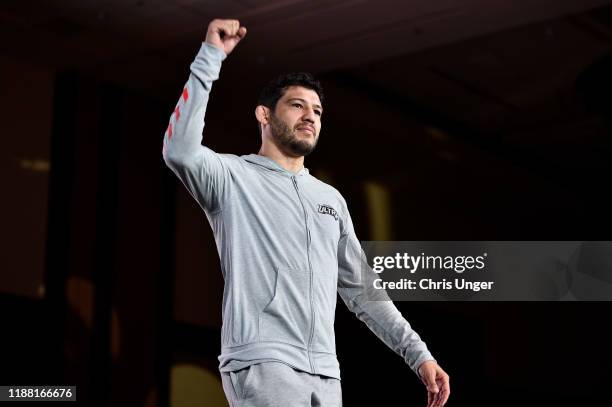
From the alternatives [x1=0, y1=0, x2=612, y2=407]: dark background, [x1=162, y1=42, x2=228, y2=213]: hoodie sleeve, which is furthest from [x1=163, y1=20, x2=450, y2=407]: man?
[x1=0, y1=0, x2=612, y2=407]: dark background

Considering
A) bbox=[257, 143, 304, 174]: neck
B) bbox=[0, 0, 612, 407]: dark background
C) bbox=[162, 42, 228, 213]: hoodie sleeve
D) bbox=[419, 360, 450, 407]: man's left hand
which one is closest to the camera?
bbox=[162, 42, 228, 213]: hoodie sleeve

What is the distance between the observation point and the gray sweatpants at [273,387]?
5.94 feet

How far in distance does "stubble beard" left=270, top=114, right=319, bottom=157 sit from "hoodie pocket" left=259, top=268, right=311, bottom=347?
1.07 ft

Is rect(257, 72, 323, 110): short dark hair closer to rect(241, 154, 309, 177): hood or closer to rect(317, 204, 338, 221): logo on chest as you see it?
rect(241, 154, 309, 177): hood

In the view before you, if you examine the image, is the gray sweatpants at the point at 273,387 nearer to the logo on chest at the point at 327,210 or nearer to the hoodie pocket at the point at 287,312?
the hoodie pocket at the point at 287,312

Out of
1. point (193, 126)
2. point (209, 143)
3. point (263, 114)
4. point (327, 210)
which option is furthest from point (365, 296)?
point (209, 143)

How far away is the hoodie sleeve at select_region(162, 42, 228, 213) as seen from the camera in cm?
179

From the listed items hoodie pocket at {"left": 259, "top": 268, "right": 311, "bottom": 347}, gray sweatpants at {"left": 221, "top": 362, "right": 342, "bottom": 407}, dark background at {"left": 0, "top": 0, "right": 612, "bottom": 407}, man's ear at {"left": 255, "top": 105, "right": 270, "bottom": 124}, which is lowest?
gray sweatpants at {"left": 221, "top": 362, "right": 342, "bottom": 407}

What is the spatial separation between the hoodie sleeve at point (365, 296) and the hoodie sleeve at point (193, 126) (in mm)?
456

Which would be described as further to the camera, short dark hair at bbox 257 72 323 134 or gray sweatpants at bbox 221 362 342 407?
short dark hair at bbox 257 72 323 134

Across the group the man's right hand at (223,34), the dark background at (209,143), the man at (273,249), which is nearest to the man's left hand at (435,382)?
the man at (273,249)

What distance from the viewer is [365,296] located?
218 centimetres

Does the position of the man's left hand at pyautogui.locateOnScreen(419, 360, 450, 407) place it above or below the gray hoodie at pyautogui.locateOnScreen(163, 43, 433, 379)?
below

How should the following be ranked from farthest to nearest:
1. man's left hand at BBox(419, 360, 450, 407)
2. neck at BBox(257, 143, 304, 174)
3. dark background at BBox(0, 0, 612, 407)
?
1. dark background at BBox(0, 0, 612, 407)
2. neck at BBox(257, 143, 304, 174)
3. man's left hand at BBox(419, 360, 450, 407)
